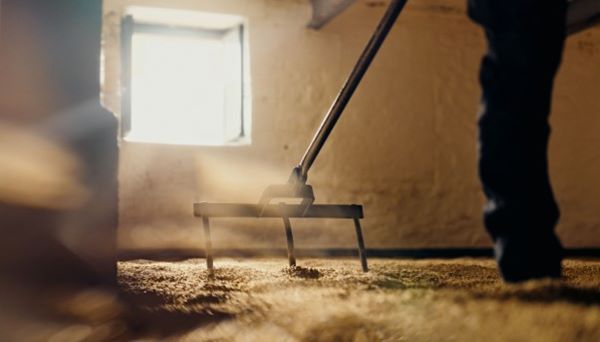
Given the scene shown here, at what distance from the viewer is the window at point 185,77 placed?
4270 millimetres

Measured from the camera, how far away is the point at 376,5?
4.66 metres

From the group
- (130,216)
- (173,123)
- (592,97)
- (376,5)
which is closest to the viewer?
(130,216)

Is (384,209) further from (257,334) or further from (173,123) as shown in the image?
(257,334)

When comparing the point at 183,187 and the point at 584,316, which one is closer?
the point at 584,316

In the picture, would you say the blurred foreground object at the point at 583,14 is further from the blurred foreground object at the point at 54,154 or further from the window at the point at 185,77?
the blurred foreground object at the point at 54,154

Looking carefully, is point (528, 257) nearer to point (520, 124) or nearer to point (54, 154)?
point (520, 124)

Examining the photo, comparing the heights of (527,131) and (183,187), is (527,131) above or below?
above

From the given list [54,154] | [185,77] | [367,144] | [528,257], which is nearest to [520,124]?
[528,257]

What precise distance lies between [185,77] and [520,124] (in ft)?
10.8

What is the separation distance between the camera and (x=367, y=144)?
4566 mm

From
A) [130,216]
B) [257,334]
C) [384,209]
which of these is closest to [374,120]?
[384,209]

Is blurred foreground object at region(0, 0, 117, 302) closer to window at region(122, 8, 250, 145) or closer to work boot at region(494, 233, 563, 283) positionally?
work boot at region(494, 233, 563, 283)

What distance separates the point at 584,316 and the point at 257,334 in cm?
59

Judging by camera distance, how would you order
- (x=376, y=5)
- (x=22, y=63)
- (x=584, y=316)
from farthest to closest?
(x=376, y=5) → (x=22, y=63) → (x=584, y=316)
